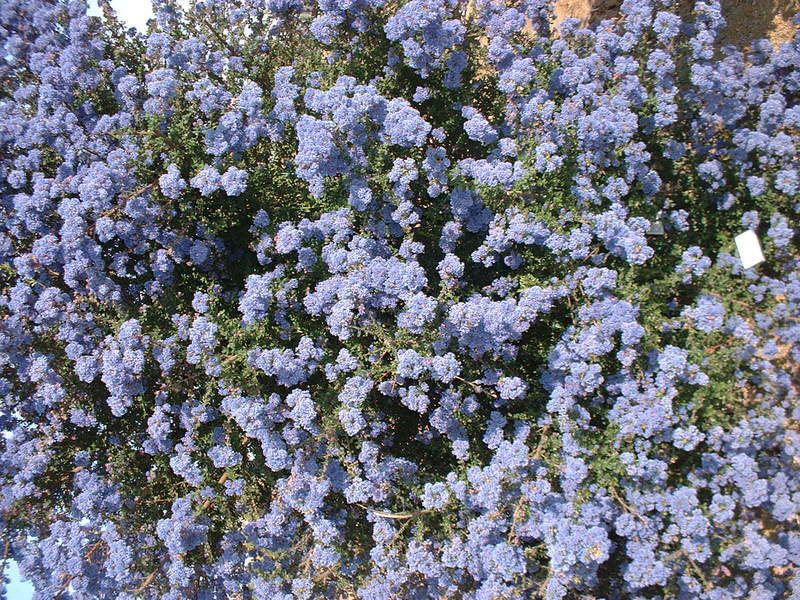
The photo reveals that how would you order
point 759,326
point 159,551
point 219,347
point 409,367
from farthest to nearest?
point 159,551, point 219,347, point 759,326, point 409,367

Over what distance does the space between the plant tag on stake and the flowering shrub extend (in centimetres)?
9

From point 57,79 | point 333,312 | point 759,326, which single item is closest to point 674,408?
point 759,326

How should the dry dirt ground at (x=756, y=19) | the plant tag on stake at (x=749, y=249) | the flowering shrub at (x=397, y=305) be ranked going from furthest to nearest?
the dry dirt ground at (x=756, y=19) → the plant tag on stake at (x=749, y=249) → the flowering shrub at (x=397, y=305)

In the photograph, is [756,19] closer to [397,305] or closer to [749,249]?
[749,249]

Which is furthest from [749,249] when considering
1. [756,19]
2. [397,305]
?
[756,19]

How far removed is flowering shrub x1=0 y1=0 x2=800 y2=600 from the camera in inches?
142

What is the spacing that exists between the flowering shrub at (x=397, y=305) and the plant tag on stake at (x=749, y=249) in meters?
0.09

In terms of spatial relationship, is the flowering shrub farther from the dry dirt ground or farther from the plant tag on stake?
the dry dirt ground

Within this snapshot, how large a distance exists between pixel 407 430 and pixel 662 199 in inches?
89.5

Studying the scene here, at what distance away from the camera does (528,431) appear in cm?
376

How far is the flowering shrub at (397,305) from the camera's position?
3600 mm

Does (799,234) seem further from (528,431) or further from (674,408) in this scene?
(528,431)

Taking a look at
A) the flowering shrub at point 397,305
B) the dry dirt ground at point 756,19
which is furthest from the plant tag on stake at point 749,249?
the dry dirt ground at point 756,19

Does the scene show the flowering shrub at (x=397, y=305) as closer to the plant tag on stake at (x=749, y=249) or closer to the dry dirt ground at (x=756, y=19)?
the plant tag on stake at (x=749, y=249)
